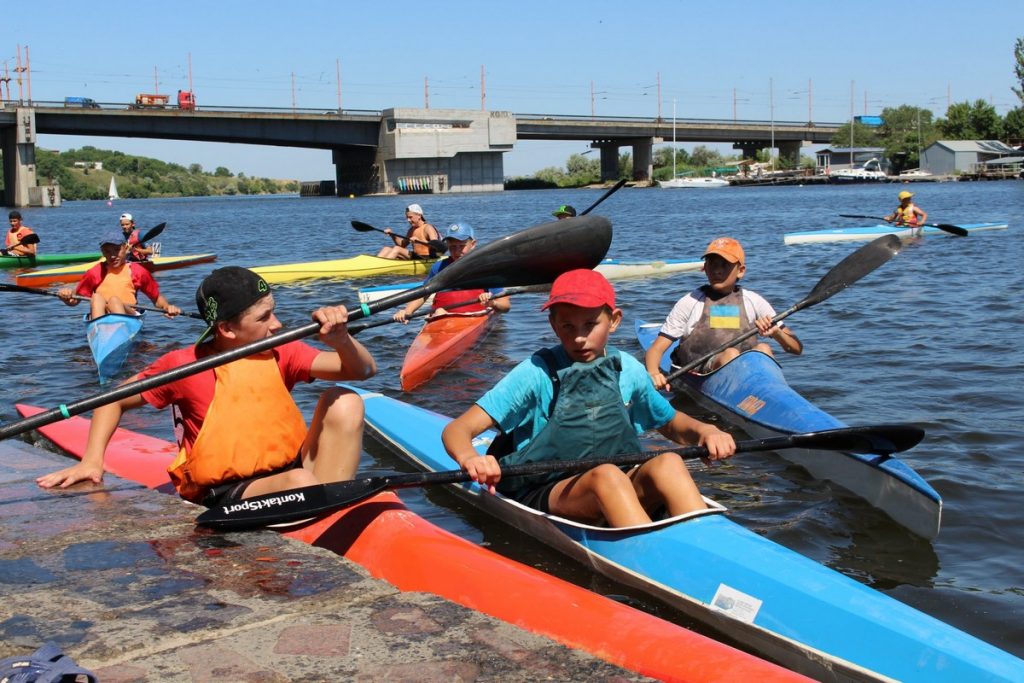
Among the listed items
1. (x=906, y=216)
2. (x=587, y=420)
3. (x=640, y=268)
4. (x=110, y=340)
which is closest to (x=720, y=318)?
(x=587, y=420)

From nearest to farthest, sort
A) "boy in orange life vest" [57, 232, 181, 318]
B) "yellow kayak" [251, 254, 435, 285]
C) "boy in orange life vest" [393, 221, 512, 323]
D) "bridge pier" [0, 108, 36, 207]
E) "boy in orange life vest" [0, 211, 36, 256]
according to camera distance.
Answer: "boy in orange life vest" [393, 221, 512, 323]
"boy in orange life vest" [57, 232, 181, 318]
"yellow kayak" [251, 254, 435, 285]
"boy in orange life vest" [0, 211, 36, 256]
"bridge pier" [0, 108, 36, 207]

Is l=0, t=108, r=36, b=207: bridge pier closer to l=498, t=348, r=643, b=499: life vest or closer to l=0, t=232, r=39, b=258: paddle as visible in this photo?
l=0, t=232, r=39, b=258: paddle

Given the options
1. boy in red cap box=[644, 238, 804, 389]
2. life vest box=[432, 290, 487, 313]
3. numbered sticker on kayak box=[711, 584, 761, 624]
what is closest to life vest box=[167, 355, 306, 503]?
numbered sticker on kayak box=[711, 584, 761, 624]

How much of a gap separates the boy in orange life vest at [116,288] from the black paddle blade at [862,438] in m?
7.81

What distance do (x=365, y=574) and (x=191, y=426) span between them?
117 cm

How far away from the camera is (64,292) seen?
11039mm

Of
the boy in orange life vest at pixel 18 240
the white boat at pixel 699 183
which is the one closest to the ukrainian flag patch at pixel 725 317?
the boy in orange life vest at pixel 18 240

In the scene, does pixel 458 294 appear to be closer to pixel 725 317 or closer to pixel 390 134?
pixel 725 317

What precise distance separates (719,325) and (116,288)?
6769 millimetres

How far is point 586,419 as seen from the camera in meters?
4.11

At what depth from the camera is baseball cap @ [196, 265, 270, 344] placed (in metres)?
3.83

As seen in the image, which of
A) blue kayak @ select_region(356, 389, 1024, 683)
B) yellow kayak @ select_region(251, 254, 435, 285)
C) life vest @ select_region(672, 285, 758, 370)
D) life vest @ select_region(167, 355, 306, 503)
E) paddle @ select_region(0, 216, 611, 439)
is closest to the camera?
blue kayak @ select_region(356, 389, 1024, 683)

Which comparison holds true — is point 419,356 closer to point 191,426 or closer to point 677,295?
point 191,426

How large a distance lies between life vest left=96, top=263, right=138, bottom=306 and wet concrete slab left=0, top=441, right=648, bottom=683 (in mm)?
7229
